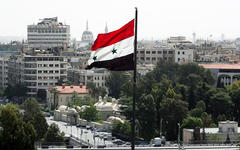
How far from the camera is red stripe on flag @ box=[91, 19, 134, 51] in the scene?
31.0 meters

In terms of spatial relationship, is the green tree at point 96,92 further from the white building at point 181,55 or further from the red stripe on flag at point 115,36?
the red stripe on flag at point 115,36

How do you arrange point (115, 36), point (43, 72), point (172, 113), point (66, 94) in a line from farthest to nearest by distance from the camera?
point (43, 72), point (66, 94), point (172, 113), point (115, 36)

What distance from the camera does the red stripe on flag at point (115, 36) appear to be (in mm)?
31000

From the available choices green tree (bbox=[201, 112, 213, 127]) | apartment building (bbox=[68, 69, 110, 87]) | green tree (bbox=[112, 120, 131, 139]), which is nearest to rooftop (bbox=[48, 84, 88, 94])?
apartment building (bbox=[68, 69, 110, 87])

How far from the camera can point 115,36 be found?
31391mm

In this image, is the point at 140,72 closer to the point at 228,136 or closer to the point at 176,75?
the point at 176,75

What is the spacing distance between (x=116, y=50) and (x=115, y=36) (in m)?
0.55

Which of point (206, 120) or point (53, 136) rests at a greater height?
point (206, 120)

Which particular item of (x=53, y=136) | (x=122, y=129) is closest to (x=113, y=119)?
(x=122, y=129)

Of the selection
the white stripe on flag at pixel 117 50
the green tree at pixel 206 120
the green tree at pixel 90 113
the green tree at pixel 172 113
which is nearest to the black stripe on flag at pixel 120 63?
the white stripe on flag at pixel 117 50

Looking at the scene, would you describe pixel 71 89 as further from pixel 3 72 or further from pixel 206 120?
pixel 3 72

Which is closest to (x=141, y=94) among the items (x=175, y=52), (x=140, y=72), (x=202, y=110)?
(x=202, y=110)

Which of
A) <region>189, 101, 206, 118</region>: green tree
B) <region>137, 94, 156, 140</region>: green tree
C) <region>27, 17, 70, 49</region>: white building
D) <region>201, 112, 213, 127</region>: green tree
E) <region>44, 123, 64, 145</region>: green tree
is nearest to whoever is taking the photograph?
<region>44, 123, 64, 145</region>: green tree

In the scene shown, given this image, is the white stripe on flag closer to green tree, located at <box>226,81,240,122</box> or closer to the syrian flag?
the syrian flag
